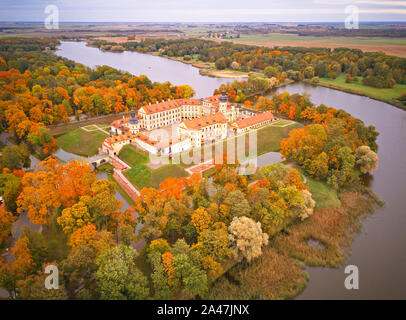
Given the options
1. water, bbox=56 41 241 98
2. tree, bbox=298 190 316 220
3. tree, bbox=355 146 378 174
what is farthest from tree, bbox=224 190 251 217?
water, bbox=56 41 241 98

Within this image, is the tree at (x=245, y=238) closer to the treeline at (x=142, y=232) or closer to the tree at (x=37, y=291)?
the treeline at (x=142, y=232)

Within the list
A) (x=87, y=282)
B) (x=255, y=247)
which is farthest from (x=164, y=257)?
(x=255, y=247)

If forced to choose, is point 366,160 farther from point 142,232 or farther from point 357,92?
point 357,92

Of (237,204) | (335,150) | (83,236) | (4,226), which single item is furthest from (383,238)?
(4,226)

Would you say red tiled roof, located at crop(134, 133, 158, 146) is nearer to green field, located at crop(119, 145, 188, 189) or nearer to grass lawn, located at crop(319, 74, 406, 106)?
green field, located at crop(119, 145, 188, 189)

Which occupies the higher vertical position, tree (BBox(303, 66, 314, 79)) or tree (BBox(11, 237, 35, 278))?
tree (BBox(303, 66, 314, 79))

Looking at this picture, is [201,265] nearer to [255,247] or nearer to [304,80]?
[255,247]
